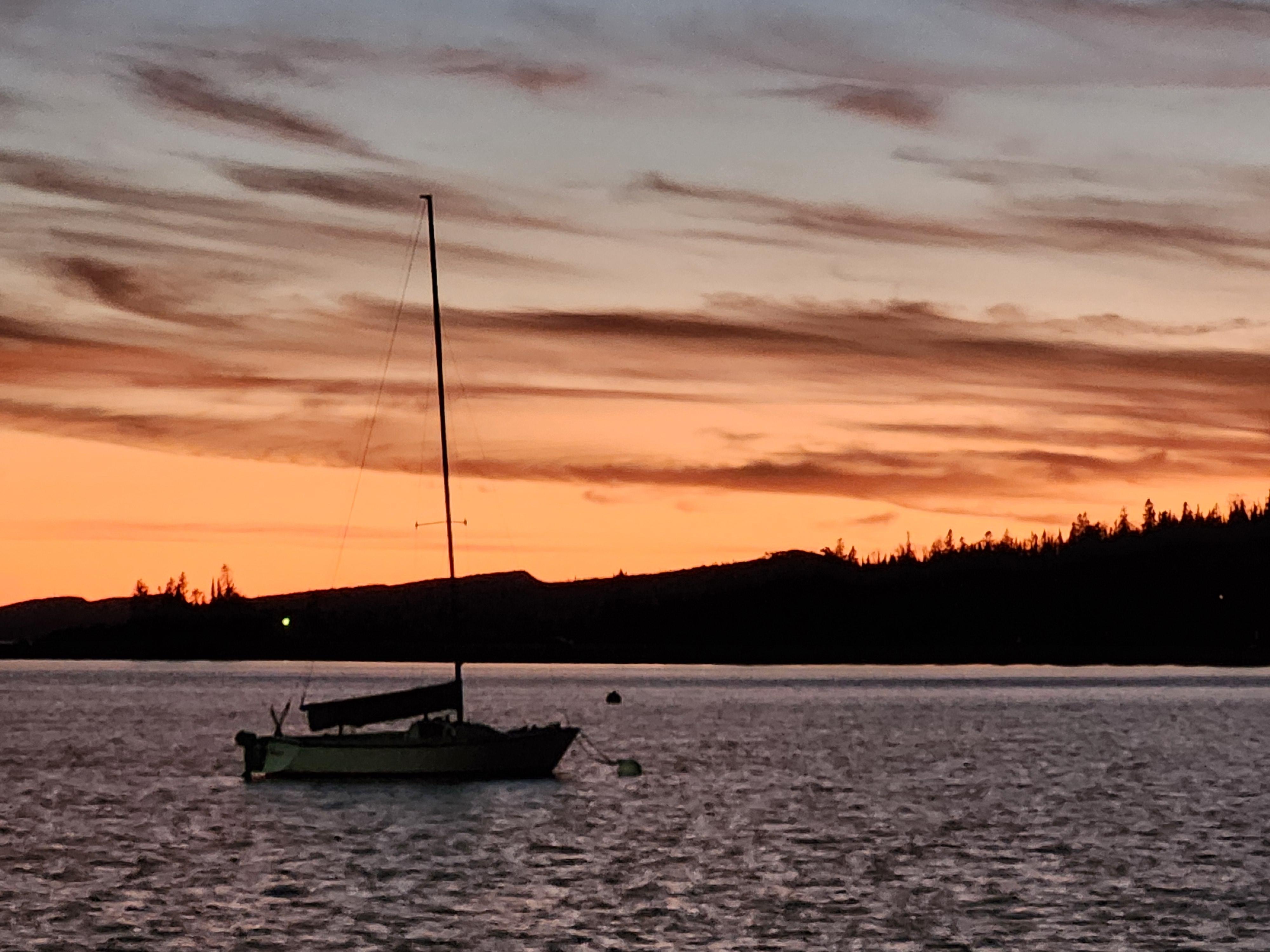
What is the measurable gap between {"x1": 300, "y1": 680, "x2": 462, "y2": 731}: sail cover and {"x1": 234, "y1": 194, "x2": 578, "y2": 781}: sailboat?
0.10 feet

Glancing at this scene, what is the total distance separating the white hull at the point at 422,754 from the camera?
77.1 meters

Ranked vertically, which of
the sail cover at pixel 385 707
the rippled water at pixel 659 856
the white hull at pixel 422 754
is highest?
the sail cover at pixel 385 707

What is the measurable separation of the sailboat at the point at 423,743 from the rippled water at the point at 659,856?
1.42 metres

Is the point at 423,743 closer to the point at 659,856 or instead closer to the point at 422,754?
the point at 422,754

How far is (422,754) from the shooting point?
7688 cm

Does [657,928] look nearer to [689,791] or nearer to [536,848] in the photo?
[536,848]

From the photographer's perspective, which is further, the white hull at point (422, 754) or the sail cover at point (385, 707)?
the sail cover at point (385, 707)

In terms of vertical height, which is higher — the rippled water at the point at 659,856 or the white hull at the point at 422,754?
the white hull at the point at 422,754

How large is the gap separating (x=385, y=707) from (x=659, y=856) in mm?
22996

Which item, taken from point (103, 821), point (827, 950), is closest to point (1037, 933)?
point (827, 950)

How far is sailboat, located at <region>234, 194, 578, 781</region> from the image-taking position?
77000mm

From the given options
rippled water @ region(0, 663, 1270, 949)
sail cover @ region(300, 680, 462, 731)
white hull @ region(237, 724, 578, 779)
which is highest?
sail cover @ region(300, 680, 462, 731)

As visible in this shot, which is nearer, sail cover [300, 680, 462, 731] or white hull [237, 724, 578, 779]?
white hull [237, 724, 578, 779]

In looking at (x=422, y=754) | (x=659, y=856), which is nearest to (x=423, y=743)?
(x=422, y=754)
